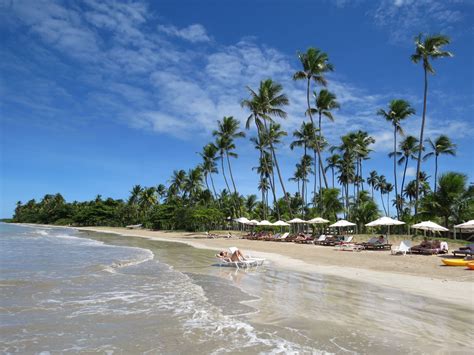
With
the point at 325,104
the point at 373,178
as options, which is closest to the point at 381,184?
the point at 373,178

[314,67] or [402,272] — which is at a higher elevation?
[314,67]

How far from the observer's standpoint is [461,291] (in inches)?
369

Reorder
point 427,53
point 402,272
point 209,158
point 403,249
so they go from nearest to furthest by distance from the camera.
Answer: point 402,272, point 403,249, point 427,53, point 209,158

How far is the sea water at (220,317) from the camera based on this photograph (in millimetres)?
5660

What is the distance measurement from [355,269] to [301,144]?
97.4 ft

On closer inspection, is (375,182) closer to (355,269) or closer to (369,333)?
(355,269)

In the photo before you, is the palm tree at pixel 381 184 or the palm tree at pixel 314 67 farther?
the palm tree at pixel 381 184

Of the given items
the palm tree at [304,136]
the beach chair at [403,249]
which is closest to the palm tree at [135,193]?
the palm tree at [304,136]

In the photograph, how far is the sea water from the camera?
5.66 meters

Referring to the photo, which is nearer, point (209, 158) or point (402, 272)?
point (402, 272)

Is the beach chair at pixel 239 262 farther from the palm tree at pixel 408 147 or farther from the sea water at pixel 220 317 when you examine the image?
the palm tree at pixel 408 147

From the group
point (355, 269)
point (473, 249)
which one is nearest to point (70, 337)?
point (355, 269)

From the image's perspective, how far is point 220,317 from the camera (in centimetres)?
737

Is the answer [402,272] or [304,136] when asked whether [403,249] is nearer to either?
[402,272]
